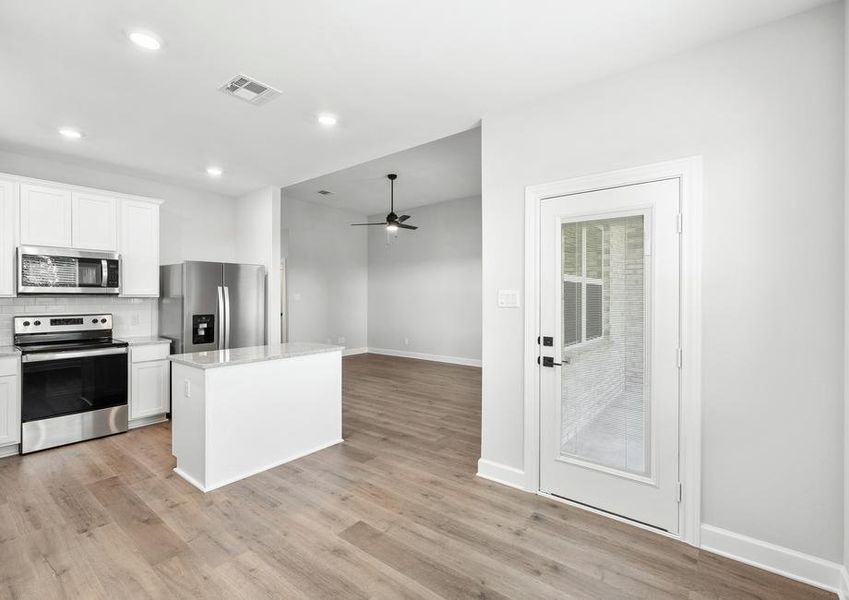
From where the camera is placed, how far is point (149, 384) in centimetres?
422

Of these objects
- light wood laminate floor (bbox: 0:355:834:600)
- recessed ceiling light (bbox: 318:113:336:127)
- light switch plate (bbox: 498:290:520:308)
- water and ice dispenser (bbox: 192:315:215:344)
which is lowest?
light wood laminate floor (bbox: 0:355:834:600)

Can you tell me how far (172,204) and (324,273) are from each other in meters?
3.29

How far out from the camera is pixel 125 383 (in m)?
3.99

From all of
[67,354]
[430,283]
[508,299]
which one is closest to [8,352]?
[67,354]

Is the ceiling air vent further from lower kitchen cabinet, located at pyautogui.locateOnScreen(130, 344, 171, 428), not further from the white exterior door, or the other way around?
lower kitchen cabinet, located at pyautogui.locateOnScreen(130, 344, 171, 428)

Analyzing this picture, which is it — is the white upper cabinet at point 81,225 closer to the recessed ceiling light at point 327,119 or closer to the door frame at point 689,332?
the recessed ceiling light at point 327,119

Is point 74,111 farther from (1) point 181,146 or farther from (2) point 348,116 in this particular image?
(2) point 348,116

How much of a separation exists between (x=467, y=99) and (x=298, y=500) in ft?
9.75

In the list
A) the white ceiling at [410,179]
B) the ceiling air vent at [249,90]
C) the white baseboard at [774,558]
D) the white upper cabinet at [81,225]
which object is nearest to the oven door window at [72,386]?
the white upper cabinet at [81,225]

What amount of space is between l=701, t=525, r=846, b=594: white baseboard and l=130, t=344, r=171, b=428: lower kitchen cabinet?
189 inches

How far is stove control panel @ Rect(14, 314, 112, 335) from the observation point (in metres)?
3.78

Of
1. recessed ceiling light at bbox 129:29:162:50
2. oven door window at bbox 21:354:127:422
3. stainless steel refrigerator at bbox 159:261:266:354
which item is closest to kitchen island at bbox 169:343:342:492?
oven door window at bbox 21:354:127:422

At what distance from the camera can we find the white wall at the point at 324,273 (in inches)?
297

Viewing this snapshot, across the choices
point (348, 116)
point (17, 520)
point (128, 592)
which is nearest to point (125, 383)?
point (17, 520)
